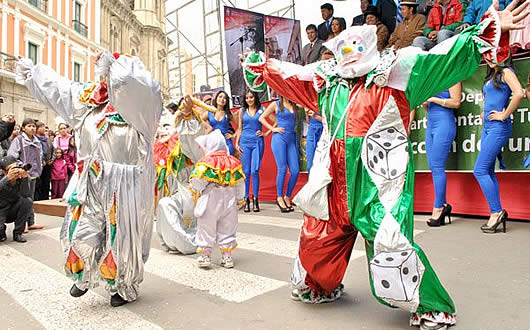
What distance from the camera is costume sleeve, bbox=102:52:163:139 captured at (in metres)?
2.69

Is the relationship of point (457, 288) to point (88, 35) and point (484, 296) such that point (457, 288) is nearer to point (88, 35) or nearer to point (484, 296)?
point (484, 296)

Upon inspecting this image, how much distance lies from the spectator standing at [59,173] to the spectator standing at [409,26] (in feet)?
24.0

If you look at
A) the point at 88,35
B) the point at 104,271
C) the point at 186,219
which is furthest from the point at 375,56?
the point at 88,35

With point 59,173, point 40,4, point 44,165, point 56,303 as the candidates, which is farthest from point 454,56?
point 40,4

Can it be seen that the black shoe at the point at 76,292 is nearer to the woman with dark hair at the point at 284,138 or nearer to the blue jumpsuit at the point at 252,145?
the woman with dark hair at the point at 284,138

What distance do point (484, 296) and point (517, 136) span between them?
2809 mm

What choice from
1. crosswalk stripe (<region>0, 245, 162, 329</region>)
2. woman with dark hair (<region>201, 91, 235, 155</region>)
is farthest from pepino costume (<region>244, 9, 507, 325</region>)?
woman with dark hair (<region>201, 91, 235, 155</region>)

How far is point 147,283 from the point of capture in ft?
11.1

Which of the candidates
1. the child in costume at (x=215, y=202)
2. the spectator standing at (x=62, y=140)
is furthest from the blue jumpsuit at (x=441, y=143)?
the spectator standing at (x=62, y=140)

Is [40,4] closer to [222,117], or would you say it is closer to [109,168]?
[222,117]

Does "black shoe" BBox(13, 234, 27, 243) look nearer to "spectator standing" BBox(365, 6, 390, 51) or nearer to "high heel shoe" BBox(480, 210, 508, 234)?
"high heel shoe" BBox(480, 210, 508, 234)

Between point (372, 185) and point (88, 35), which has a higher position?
point (88, 35)

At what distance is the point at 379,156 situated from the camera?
2.35m

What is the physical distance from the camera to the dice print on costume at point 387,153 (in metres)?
2.32
